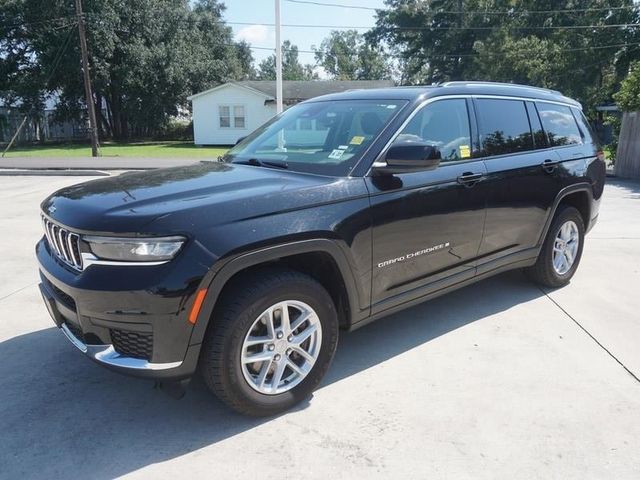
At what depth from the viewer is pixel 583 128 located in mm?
5344

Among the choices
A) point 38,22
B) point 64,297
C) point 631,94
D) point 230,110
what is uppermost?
point 38,22

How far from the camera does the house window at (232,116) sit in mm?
31484

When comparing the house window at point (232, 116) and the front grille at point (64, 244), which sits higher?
the house window at point (232, 116)

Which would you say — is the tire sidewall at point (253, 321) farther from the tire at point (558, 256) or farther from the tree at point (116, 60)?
the tree at point (116, 60)

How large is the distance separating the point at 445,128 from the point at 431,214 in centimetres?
74

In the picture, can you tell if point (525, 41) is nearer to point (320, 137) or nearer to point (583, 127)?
point (583, 127)

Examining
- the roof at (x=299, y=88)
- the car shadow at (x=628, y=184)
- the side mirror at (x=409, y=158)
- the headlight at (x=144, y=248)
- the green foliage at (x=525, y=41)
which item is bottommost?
the car shadow at (x=628, y=184)

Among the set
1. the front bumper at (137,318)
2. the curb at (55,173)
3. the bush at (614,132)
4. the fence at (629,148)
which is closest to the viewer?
the front bumper at (137,318)

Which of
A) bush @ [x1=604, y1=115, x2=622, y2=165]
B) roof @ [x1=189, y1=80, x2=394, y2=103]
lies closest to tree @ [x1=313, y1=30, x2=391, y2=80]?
roof @ [x1=189, y1=80, x2=394, y2=103]

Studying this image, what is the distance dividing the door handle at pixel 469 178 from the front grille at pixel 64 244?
2573mm

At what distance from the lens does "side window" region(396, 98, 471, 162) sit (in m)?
3.66

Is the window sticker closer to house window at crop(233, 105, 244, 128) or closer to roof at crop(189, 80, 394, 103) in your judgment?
roof at crop(189, 80, 394, 103)

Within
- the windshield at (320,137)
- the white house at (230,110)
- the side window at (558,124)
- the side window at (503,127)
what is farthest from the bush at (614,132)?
the white house at (230,110)

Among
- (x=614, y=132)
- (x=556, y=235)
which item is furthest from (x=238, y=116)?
(x=556, y=235)
